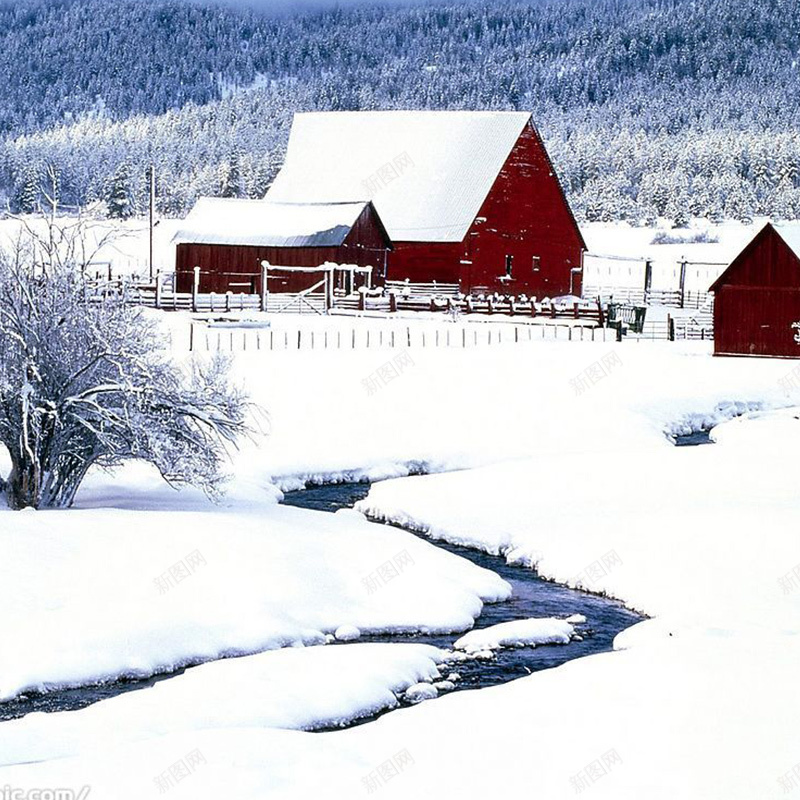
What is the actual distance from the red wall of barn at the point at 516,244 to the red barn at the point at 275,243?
1.98 metres

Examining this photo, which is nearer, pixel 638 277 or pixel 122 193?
pixel 638 277

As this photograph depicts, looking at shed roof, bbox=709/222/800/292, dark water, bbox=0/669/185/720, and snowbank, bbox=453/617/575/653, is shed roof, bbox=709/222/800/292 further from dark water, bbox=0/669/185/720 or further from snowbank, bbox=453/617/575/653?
dark water, bbox=0/669/185/720

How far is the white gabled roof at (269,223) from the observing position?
1959 inches

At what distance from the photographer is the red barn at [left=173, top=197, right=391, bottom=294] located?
4978cm

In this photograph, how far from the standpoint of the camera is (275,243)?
164 ft

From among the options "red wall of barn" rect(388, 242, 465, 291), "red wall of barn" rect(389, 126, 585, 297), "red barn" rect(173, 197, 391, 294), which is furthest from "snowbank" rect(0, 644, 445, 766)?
"red wall of barn" rect(389, 126, 585, 297)

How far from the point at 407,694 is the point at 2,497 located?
8.23 meters

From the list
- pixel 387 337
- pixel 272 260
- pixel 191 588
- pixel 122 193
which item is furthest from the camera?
pixel 122 193

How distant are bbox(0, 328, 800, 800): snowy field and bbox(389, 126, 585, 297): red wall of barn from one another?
25.0 metres

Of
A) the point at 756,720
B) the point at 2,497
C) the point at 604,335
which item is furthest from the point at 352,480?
the point at 604,335

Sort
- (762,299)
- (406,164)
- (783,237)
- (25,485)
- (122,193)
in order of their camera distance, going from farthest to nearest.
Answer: (122,193) < (406,164) < (762,299) < (783,237) < (25,485)

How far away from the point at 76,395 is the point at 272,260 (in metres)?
32.6

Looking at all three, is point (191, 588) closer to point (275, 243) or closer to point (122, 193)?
point (275, 243)

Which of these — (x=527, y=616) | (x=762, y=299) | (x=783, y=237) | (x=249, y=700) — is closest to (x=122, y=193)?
(x=762, y=299)
